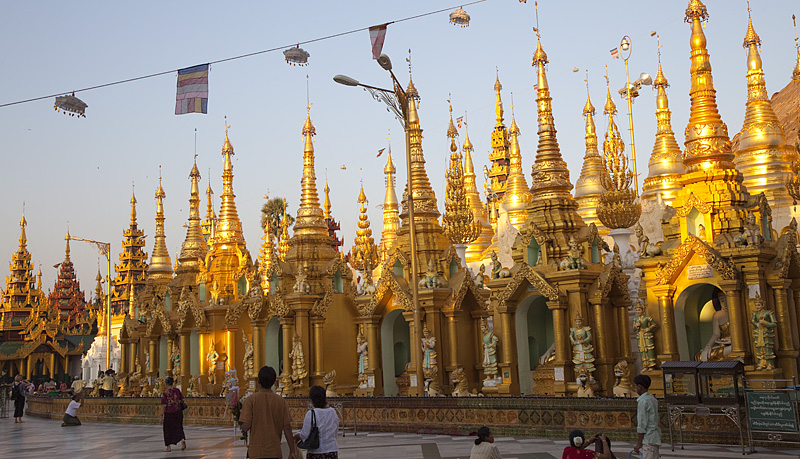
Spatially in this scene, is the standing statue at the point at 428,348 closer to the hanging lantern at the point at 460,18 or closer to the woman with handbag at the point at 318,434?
the hanging lantern at the point at 460,18

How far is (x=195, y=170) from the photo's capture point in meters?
43.8

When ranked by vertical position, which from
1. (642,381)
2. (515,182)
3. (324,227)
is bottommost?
(642,381)

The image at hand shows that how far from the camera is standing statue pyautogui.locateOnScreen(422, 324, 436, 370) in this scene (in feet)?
78.3

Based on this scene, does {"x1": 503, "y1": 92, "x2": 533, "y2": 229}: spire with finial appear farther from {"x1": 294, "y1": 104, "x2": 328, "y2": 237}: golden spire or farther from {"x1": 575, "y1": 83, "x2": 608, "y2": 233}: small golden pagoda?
{"x1": 294, "y1": 104, "x2": 328, "y2": 237}: golden spire

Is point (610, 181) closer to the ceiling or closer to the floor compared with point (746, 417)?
closer to the ceiling

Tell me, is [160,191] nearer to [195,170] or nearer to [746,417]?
[195,170]

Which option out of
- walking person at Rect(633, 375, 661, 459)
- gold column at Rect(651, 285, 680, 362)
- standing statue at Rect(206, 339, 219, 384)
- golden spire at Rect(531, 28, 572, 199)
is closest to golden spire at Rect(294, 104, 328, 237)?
standing statue at Rect(206, 339, 219, 384)

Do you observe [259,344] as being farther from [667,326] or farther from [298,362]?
[667,326]

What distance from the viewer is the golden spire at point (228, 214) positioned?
120 feet

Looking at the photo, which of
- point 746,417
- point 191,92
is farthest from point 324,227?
point 746,417

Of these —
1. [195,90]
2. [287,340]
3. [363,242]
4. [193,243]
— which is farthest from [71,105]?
[363,242]

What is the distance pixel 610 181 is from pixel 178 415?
572 inches

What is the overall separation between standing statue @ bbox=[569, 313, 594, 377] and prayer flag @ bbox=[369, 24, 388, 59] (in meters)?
7.61

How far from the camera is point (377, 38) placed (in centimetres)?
1992
